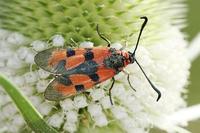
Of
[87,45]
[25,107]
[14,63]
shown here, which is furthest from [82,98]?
[25,107]

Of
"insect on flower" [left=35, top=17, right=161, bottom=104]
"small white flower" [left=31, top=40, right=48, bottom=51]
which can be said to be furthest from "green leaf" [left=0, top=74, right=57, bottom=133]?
"small white flower" [left=31, top=40, right=48, bottom=51]

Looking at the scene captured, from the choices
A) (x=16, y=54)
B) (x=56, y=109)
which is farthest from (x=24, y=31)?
(x=56, y=109)

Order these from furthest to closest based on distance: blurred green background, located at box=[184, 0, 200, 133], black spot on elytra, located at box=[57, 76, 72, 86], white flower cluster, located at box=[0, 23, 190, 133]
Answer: blurred green background, located at box=[184, 0, 200, 133]
white flower cluster, located at box=[0, 23, 190, 133]
black spot on elytra, located at box=[57, 76, 72, 86]

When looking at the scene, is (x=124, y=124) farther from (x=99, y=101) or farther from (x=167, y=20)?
(x=167, y=20)

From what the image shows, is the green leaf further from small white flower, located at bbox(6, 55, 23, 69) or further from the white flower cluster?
small white flower, located at bbox(6, 55, 23, 69)

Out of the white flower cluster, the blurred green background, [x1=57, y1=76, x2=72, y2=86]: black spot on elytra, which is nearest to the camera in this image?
[x1=57, y1=76, x2=72, y2=86]: black spot on elytra

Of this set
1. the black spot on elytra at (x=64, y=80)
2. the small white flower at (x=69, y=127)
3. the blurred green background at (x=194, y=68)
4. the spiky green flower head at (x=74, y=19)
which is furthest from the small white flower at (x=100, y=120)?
the blurred green background at (x=194, y=68)
